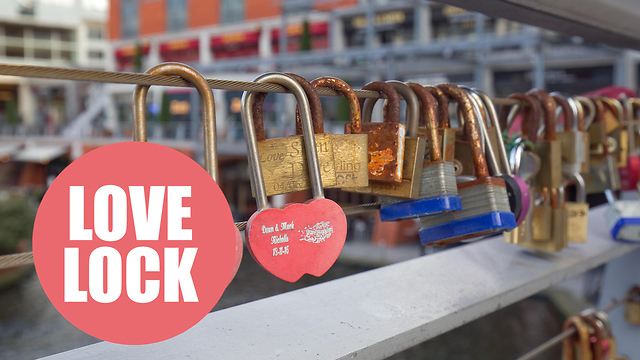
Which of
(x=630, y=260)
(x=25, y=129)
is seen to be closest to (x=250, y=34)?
(x=25, y=129)

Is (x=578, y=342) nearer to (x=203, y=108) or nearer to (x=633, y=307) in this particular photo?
(x=633, y=307)

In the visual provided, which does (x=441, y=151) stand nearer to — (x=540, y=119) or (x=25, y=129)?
(x=540, y=119)

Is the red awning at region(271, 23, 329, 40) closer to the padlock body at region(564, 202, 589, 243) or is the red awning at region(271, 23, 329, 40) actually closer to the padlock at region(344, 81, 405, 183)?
the padlock body at region(564, 202, 589, 243)

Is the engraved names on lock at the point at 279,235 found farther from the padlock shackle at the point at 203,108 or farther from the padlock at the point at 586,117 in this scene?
the padlock at the point at 586,117

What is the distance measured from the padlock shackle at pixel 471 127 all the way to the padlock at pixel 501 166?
0.01 meters

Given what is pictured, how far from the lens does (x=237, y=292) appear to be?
33.2ft

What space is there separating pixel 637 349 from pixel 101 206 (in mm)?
1659

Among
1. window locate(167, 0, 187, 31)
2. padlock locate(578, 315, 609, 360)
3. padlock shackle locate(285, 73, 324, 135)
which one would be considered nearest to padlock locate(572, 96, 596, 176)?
padlock locate(578, 315, 609, 360)

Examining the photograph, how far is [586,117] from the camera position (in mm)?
1101

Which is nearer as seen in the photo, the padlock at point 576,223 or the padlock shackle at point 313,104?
the padlock shackle at point 313,104

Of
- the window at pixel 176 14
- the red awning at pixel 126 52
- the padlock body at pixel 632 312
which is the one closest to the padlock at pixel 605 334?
the padlock body at pixel 632 312

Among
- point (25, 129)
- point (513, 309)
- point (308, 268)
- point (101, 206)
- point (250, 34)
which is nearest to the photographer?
point (101, 206)

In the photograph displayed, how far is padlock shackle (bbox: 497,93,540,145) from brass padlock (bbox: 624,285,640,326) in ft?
3.22

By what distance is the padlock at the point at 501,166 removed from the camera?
28.6 inches
